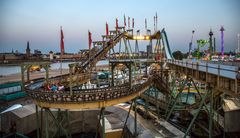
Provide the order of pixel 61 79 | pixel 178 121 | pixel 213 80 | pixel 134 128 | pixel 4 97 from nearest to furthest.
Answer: pixel 213 80 → pixel 134 128 → pixel 61 79 → pixel 178 121 → pixel 4 97

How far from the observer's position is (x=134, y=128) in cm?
1512

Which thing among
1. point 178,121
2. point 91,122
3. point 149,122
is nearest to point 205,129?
point 178,121

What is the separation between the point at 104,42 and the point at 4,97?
1978 cm

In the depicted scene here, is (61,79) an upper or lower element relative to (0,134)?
upper

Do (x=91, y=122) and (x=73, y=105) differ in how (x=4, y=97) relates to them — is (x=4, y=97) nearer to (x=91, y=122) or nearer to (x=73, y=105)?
(x=91, y=122)

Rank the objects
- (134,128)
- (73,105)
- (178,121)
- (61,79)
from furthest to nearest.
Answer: (178,121) → (61,79) → (134,128) → (73,105)

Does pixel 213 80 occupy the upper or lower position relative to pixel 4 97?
upper

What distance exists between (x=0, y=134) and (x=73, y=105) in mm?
13518

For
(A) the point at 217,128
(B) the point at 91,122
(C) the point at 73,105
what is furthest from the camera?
(B) the point at 91,122

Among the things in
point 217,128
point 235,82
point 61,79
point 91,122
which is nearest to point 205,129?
point 217,128

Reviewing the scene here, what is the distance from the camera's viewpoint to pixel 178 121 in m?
22.2

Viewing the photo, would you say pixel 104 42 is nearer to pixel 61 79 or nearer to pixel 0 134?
pixel 61 79

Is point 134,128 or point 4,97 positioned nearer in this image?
point 134,128

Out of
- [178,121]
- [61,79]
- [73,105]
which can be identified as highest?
[61,79]
